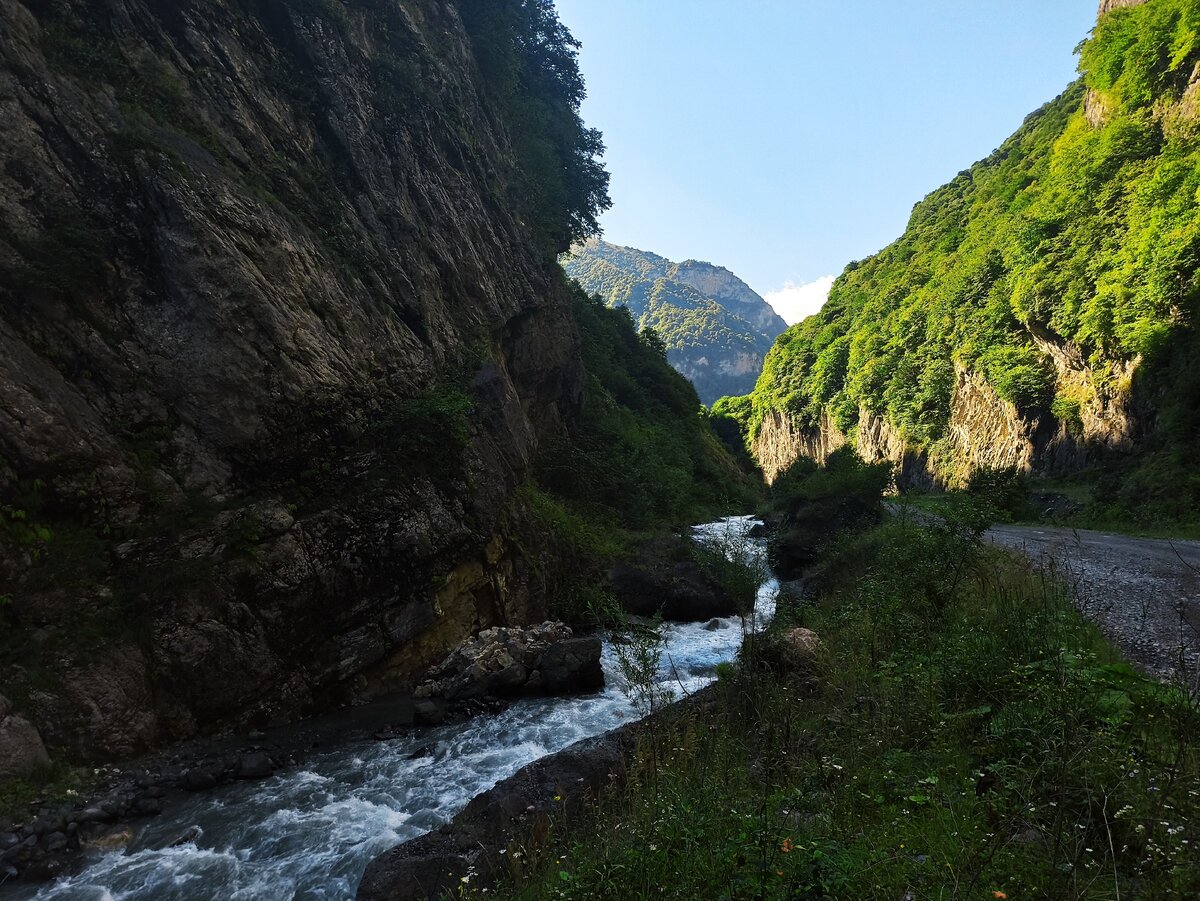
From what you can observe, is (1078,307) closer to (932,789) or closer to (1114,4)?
(1114,4)

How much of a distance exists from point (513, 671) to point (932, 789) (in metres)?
10.3

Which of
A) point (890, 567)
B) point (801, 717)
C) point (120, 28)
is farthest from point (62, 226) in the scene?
point (890, 567)

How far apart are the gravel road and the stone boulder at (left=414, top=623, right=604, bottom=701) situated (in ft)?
30.3

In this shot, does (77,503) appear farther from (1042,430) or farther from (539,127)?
(1042,430)

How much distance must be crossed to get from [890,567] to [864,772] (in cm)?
796

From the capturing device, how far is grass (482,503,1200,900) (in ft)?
9.30

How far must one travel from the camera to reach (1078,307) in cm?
3048

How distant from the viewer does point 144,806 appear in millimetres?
7809

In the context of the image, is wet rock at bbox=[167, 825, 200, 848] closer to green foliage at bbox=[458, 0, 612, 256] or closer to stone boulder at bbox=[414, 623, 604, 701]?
stone boulder at bbox=[414, 623, 604, 701]

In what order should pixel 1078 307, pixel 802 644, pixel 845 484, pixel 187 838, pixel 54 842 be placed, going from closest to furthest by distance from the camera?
pixel 54 842 < pixel 187 838 < pixel 802 644 < pixel 845 484 < pixel 1078 307

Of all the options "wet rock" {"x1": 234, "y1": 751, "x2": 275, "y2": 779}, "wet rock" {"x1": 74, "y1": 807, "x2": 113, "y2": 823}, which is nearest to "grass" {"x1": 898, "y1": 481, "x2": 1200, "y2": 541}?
"wet rock" {"x1": 234, "y1": 751, "x2": 275, "y2": 779}

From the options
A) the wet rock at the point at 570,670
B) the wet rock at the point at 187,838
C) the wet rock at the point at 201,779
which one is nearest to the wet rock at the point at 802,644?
the wet rock at the point at 570,670

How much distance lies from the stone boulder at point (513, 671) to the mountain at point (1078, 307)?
833 inches

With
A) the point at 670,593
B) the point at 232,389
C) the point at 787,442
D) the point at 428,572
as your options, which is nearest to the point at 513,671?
the point at 428,572
